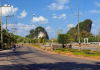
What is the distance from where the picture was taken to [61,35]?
294 feet

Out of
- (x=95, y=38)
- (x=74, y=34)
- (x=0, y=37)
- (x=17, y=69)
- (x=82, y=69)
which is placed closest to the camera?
(x=82, y=69)

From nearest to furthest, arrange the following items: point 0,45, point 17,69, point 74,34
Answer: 1. point 17,69
2. point 0,45
3. point 74,34

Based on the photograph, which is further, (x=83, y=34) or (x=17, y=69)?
(x=83, y=34)

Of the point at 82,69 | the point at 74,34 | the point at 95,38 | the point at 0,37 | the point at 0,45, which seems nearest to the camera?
the point at 82,69

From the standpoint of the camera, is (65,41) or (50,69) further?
(65,41)

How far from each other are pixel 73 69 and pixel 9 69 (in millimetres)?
4977

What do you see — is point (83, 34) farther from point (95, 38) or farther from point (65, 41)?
point (65, 41)

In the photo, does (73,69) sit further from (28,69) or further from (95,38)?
(95,38)

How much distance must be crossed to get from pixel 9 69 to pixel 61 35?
67.3m

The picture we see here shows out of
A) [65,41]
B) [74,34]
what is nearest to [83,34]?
[74,34]

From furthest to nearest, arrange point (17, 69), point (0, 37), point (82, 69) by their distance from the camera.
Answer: point (0, 37)
point (17, 69)
point (82, 69)

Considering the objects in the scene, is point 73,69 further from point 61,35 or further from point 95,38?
point 95,38

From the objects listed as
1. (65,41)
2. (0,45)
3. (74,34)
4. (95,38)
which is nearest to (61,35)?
(65,41)

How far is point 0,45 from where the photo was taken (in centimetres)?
8925
